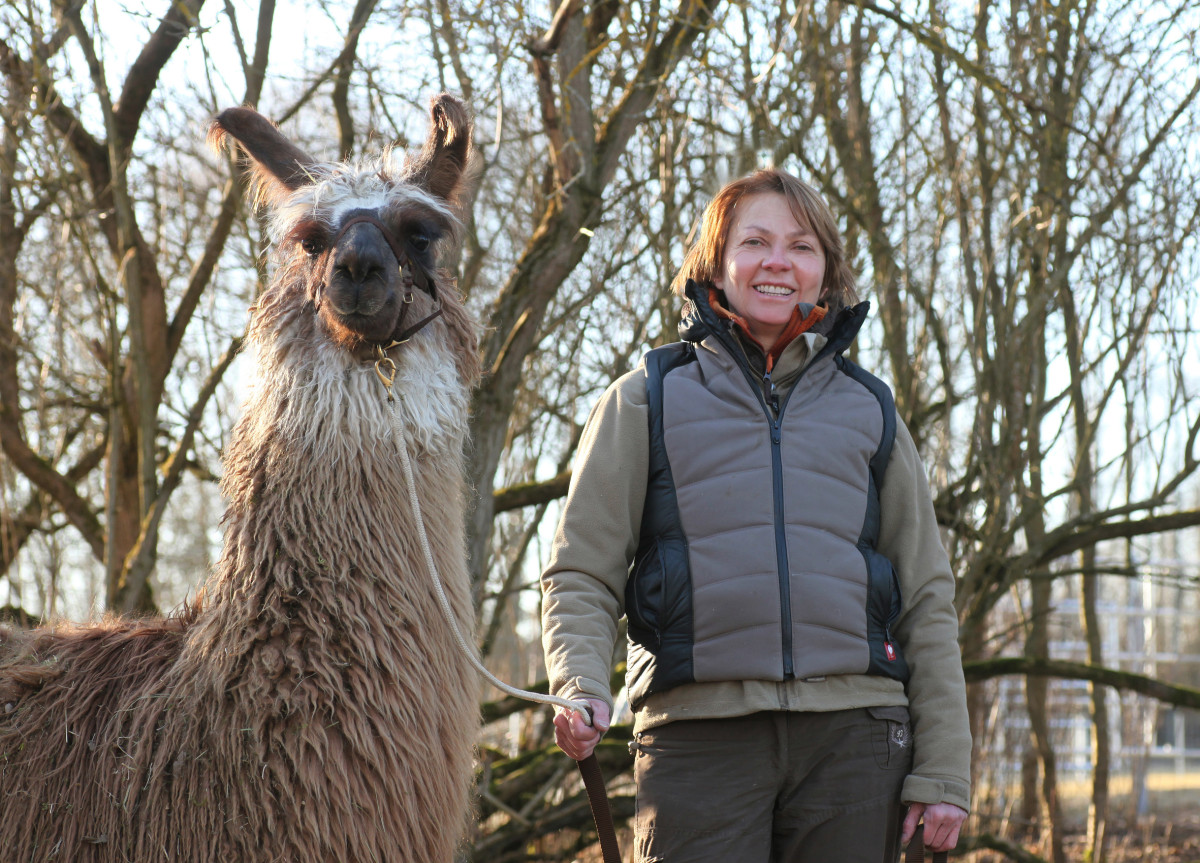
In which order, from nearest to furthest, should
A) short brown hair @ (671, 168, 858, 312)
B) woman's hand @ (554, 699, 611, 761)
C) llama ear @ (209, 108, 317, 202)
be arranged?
woman's hand @ (554, 699, 611, 761) → short brown hair @ (671, 168, 858, 312) → llama ear @ (209, 108, 317, 202)

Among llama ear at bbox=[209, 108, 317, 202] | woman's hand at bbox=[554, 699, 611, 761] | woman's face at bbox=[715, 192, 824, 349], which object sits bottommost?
woman's hand at bbox=[554, 699, 611, 761]

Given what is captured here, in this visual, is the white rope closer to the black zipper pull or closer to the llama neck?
the llama neck

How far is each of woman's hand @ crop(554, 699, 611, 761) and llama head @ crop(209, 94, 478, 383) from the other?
37.9 inches

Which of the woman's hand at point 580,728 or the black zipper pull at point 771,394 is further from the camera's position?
the black zipper pull at point 771,394

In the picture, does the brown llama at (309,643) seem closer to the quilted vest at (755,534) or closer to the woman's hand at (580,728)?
the woman's hand at (580,728)

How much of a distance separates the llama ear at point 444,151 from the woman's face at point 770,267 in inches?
37.6

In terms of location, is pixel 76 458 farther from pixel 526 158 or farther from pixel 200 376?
pixel 526 158

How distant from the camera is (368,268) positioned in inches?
94.1

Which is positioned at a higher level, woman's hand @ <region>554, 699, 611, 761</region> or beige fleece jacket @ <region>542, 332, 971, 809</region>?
beige fleece jacket @ <region>542, 332, 971, 809</region>

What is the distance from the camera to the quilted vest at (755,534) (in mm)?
2051

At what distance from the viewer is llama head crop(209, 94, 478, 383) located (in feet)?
7.91

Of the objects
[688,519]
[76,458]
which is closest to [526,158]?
[76,458]

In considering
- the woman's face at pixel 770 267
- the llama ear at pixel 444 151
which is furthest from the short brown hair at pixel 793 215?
the llama ear at pixel 444 151

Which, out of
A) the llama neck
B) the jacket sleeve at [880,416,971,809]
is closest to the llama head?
the llama neck
